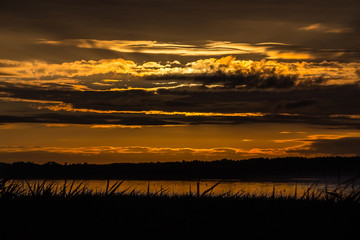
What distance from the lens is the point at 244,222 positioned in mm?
9422

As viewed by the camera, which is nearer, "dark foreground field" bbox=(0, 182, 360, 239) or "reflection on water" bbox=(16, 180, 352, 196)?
"dark foreground field" bbox=(0, 182, 360, 239)

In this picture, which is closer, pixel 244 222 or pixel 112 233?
pixel 112 233

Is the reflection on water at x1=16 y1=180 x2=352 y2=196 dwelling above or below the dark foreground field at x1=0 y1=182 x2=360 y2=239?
above

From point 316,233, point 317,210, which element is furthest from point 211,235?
point 317,210

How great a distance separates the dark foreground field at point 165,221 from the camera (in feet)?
28.5

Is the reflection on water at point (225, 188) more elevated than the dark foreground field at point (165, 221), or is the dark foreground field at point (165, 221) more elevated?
the reflection on water at point (225, 188)

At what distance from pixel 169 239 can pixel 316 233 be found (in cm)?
256

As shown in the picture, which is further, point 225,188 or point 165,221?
point 225,188

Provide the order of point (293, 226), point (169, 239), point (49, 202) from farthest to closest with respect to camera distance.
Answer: point (49, 202) < point (293, 226) < point (169, 239)

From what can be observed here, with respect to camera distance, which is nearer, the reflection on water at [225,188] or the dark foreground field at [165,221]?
the dark foreground field at [165,221]

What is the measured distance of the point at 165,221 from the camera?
31.5 ft

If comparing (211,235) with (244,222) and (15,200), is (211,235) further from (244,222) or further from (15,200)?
(15,200)

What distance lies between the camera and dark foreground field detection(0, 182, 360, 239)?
870 cm

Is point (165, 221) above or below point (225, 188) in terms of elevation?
below
